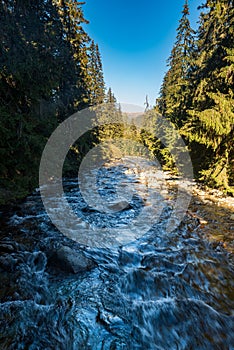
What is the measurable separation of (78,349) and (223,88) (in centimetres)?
1188

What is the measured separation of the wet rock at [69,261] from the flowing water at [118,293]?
0.30ft

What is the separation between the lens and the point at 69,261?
15.1ft

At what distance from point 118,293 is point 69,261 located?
1425 millimetres

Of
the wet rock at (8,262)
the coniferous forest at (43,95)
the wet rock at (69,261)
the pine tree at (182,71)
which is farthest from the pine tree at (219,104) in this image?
the wet rock at (8,262)

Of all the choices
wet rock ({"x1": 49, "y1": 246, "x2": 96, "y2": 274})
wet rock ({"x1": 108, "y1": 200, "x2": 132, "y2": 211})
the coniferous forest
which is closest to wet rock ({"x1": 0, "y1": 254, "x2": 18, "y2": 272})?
wet rock ({"x1": 49, "y1": 246, "x2": 96, "y2": 274})

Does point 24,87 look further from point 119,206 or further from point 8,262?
point 8,262

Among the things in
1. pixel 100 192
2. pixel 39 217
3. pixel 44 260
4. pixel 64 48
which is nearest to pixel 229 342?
pixel 44 260

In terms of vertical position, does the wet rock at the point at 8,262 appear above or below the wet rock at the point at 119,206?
above

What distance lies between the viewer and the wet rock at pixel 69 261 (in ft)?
14.9

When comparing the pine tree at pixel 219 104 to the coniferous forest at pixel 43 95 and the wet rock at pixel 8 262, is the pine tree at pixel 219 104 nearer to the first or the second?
the coniferous forest at pixel 43 95

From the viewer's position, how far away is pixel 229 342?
300 cm

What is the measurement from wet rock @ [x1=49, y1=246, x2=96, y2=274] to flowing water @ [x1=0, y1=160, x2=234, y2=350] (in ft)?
0.30

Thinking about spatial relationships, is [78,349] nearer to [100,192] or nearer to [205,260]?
[205,260]

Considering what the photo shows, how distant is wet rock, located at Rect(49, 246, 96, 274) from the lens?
4.54m
